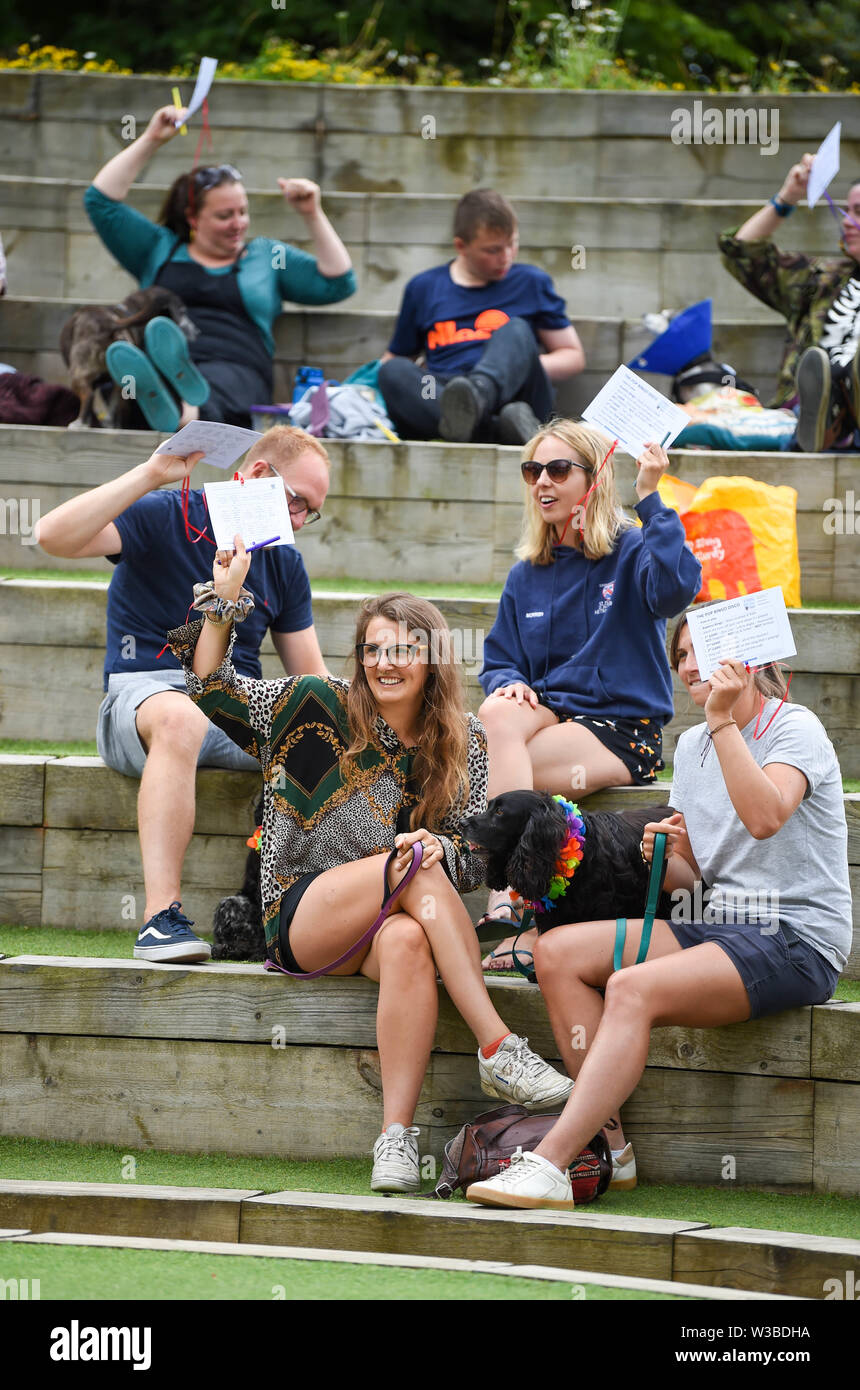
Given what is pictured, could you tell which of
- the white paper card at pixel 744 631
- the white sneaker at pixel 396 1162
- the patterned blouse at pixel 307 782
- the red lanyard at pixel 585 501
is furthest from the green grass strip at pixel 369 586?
the white sneaker at pixel 396 1162

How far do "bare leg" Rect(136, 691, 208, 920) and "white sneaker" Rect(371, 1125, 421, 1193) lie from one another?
81 centimetres

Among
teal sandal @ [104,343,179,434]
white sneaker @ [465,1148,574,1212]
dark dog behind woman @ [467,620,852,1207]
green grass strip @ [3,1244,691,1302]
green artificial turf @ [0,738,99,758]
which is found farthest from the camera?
teal sandal @ [104,343,179,434]

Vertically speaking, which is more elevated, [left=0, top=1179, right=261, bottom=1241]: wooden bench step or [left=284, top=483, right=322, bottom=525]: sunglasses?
[left=284, top=483, right=322, bottom=525]: sunglasses

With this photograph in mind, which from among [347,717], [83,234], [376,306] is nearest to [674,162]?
[376,306]

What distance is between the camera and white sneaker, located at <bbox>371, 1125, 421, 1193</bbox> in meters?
3.29

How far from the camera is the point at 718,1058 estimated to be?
3475 millimetres

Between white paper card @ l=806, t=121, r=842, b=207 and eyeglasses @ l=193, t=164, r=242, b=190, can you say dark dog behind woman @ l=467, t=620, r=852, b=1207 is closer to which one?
white paper card @ l=806, t=121, r=842, b=207

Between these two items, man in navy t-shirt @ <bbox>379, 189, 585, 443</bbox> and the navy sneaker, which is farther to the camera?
man in navy t-shirt @ <bbox>379, 189, 585, 443</bbox>

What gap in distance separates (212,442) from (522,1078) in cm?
162

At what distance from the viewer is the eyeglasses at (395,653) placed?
11.9ft

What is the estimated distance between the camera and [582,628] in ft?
14.2

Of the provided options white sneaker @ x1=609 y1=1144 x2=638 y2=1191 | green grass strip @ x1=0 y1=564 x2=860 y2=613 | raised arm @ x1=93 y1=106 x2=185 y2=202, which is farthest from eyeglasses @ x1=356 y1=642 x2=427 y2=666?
raised arm @ x1=93 y1=106 x2=185 y2=202
